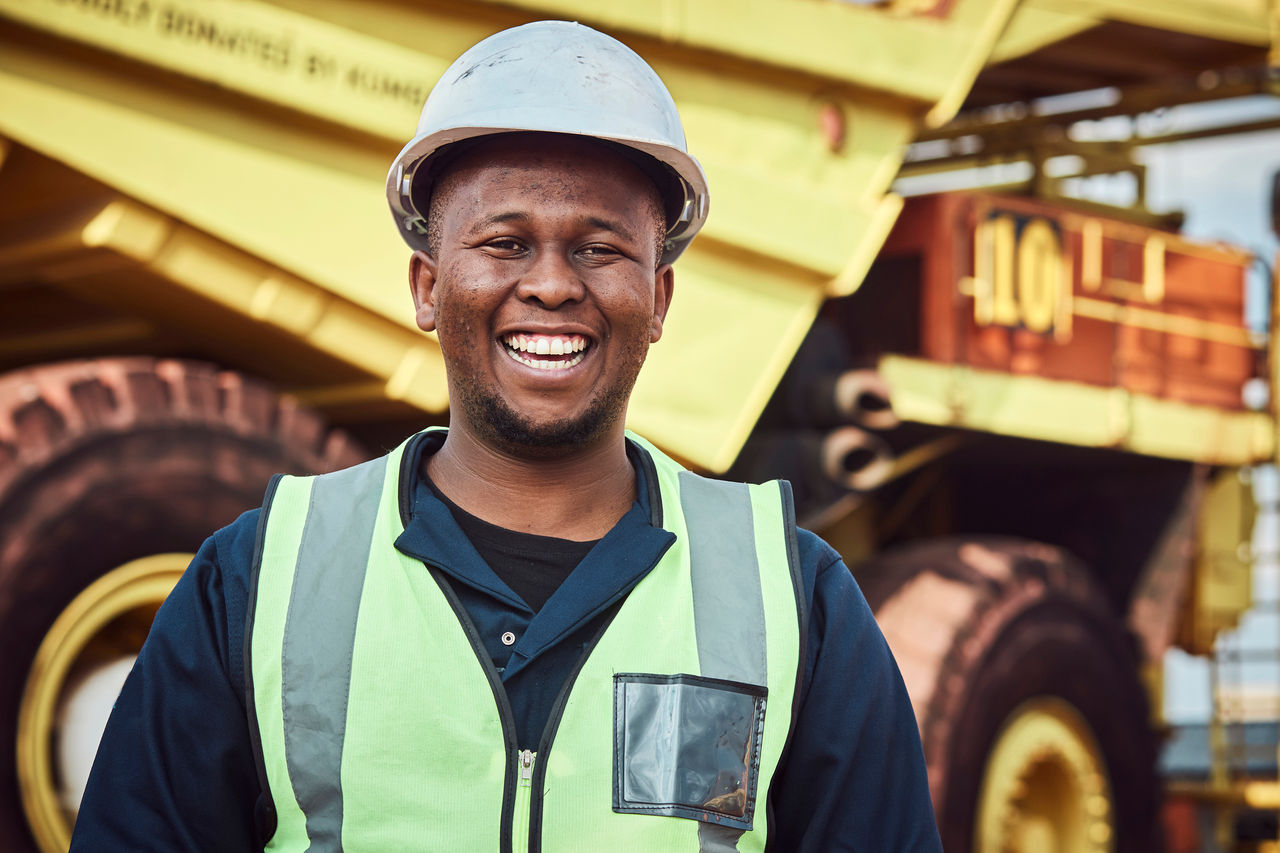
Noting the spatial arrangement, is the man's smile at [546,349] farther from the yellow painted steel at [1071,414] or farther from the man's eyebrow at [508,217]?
the yellow painted steel at [1071,414]

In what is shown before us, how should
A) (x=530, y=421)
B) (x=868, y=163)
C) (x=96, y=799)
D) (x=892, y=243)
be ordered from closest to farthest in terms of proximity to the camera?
(x=96, y=799) < (x=530, y=421) < (x=868, y=163) < (x=892, y=243)

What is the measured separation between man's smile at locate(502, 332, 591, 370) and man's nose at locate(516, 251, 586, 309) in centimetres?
4

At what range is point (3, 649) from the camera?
2764 millimetres

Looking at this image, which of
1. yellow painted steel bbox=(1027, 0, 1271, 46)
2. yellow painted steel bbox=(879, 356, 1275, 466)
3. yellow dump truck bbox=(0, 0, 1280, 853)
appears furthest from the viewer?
yellow painted steel bbox=(1027, 0, 1271, 46)

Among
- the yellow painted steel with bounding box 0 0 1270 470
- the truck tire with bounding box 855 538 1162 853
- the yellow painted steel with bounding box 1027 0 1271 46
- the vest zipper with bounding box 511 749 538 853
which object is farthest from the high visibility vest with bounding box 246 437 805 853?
the yellow painted steel with bounding box 1027 0 1271 46

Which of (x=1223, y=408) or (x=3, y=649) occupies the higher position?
(x=1223, y=408)

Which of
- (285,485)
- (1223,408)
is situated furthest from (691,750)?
(1223,408)

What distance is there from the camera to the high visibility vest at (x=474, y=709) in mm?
1457

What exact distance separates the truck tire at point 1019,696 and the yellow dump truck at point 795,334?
12mm

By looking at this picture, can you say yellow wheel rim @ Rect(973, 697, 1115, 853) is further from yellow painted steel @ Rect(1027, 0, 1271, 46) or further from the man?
the man

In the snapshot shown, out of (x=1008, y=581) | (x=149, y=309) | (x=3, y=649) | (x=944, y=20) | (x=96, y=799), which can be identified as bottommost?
(x=96, y=799)

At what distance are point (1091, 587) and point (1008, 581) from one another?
1.41 ft

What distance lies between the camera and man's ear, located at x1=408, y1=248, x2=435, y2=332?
5.66 ft

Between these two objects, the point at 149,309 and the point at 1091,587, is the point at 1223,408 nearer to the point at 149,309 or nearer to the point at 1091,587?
the point at 1091,587
